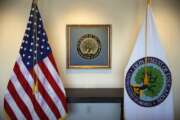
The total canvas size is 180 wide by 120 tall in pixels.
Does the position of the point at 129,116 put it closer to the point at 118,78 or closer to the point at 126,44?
the point at 118,78

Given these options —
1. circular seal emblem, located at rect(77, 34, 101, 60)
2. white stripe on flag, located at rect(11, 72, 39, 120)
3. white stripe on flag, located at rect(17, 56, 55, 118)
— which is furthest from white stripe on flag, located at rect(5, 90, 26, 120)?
circular seal emblem, located at rect(77, 34, 101, 60)

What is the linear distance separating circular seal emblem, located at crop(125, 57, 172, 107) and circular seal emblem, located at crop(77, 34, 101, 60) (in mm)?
626

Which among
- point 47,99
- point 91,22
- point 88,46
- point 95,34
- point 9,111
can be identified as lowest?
point 9,111

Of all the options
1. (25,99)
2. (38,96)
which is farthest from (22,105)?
(38,96)

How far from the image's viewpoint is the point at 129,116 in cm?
319

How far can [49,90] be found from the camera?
3205 mm

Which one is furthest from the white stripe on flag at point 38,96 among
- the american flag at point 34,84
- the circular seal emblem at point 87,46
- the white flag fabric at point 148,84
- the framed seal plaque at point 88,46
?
the white flag fabric at point 148,84

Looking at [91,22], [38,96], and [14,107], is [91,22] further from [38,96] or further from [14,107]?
[14,107]

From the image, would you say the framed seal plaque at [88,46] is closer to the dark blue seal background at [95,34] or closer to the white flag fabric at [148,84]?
the dark blue seal background at [95,34]

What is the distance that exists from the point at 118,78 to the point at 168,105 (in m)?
0.81

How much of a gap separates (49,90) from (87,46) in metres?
0.86

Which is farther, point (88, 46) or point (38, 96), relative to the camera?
point (88, 46)

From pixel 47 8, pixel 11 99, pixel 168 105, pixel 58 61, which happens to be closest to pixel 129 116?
pixel 168 105

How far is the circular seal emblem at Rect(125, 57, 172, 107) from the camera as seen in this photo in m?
3.17
